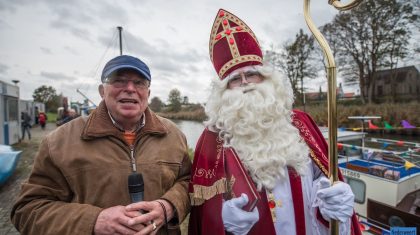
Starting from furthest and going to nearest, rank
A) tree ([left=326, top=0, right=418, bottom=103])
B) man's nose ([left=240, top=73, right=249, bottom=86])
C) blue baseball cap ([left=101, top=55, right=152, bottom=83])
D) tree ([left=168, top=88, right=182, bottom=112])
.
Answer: tree ([left=168, top=88, right=182, bottom=112]), tree ([left=326, top=0, right=418, bottom=103]), man's nose ([left=240, top=73, right=249, bottom=86]), blue baseball cap ([left=101, top=55, right=152, bottom=83])

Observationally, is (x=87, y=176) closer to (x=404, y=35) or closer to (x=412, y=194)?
(x=412, y=194)

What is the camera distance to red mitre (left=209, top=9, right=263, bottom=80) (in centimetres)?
202

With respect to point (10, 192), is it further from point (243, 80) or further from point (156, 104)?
point (156, 104)

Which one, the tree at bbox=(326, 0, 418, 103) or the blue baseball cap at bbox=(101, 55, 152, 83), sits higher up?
the tree at bbox=(326, 0, 418, 103)

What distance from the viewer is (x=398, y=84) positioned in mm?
21844

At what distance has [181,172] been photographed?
1883 millimetres

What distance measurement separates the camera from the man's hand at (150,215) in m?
1.34

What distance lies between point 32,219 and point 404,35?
24039 mm

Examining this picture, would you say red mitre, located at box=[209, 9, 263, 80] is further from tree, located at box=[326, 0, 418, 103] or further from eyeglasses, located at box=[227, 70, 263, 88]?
tree, located at box=[326, 0, 418, 103]

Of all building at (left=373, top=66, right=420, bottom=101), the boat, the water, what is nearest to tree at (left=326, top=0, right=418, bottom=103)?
building at (left=373, top=66, right=420, bottom=101)

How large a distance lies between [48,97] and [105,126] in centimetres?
6834

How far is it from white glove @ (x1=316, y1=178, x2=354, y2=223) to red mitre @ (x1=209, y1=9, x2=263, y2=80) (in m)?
1.04

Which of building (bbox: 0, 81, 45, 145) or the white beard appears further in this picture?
building (bbox: 0, 81, 45, 145)

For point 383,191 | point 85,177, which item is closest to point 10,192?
point 85,177
